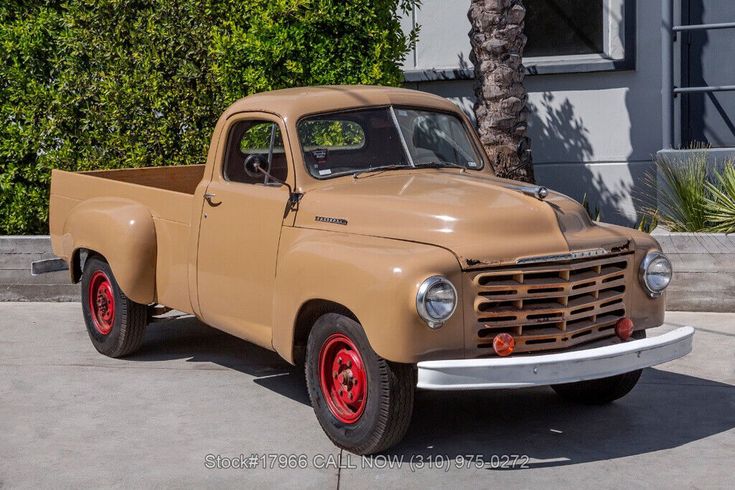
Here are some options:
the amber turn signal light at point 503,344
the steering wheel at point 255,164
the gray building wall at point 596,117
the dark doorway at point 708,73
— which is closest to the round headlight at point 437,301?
the amber turn signal light at point 503,344

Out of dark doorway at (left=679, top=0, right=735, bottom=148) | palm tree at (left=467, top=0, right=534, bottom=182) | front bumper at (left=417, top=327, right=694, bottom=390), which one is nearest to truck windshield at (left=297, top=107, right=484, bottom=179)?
front bumper at (left=417, top=327, right=694, bottom=390)

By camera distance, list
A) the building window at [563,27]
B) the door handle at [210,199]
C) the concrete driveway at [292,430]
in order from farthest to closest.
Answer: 1. the building window at [563,27]
2. the door handle at [210,199]
3. the concrete driveway at [292,430]

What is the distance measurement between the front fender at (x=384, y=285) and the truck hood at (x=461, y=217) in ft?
0.36

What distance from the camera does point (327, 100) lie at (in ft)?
23.3

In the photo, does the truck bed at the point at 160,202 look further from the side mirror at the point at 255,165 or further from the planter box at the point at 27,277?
the planter box at the point at 27,277

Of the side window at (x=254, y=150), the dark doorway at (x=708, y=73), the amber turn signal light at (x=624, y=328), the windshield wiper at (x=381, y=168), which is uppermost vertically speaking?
the dark doorway at (x=708, y=73)

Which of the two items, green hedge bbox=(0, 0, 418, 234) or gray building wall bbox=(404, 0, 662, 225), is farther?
gray building wall bbox=(404, 0, 662, 225)

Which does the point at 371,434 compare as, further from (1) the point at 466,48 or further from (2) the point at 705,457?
(1) the point at 466,48

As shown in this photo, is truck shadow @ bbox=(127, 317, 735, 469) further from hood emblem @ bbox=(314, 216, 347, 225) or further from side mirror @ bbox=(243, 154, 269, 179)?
side mirror @ bbox=(243, 154, 269, 179)

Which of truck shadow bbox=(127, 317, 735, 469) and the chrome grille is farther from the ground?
the chrome grille

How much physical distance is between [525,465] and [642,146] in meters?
6.79

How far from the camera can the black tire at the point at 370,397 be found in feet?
18.7

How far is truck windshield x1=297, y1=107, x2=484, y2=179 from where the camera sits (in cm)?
Result: 685

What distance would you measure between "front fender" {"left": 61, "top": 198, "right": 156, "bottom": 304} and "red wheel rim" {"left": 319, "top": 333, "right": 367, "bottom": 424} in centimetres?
203
